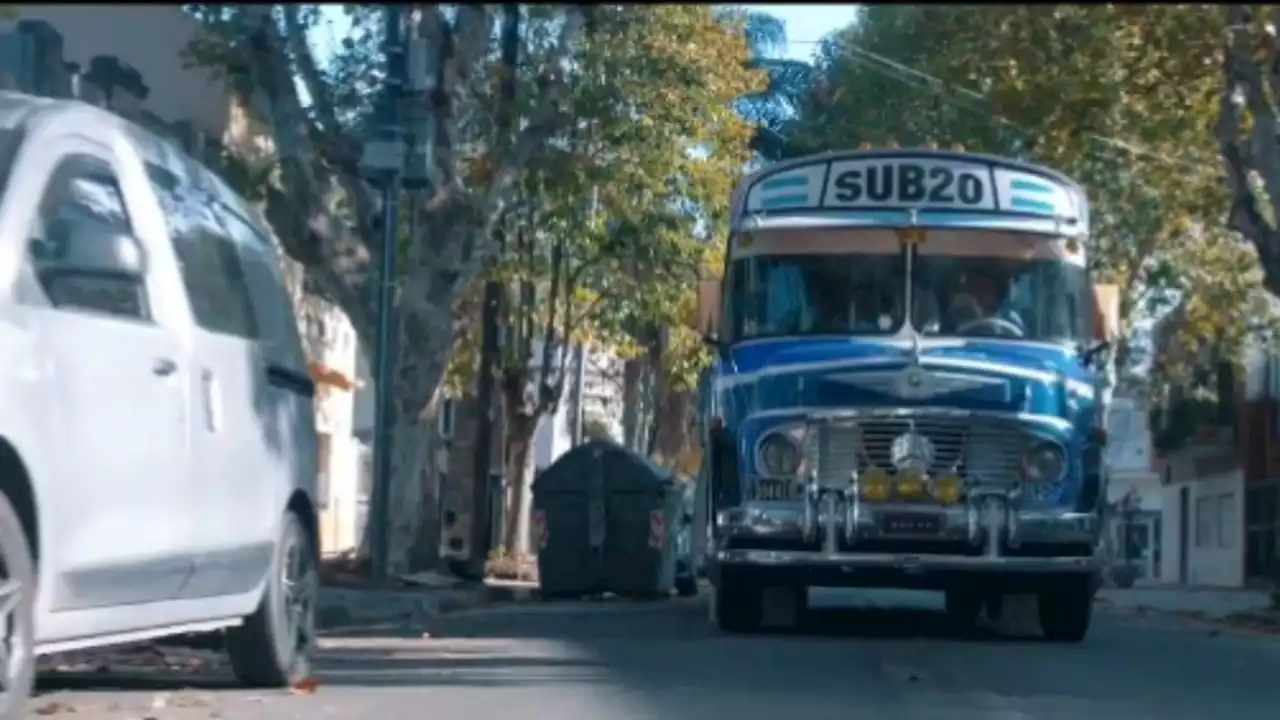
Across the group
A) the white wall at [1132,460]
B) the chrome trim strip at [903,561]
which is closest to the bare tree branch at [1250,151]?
the chrome trim strip at [903,561]

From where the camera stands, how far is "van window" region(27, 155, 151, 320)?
8.54 m

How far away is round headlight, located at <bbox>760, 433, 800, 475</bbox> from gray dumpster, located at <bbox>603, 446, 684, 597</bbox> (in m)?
10.8

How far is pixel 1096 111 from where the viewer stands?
19672mm

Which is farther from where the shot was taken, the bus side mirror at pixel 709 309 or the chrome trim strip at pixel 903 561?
the bus side mirror at pixel 709 309

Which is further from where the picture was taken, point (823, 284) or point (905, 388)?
point (823, 284)

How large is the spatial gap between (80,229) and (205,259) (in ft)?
5.36

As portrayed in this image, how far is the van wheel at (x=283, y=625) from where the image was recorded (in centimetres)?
1084

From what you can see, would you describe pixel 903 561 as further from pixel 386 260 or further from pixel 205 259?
pixel 386 260

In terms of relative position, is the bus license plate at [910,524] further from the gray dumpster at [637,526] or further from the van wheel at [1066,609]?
the gray dumpster at [637,526]

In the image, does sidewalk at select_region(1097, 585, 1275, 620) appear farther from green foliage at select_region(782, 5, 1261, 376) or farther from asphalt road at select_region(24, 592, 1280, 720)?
asphalt road at select_region(24, 592, 1280, 720)

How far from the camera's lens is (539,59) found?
2553 cm

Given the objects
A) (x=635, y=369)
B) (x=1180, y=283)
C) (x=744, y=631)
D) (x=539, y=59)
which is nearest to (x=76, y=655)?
(x=744, y=631)

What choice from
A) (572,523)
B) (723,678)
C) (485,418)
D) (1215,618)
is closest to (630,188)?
(485,418)

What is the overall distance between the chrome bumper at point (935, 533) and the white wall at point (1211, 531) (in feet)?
114
